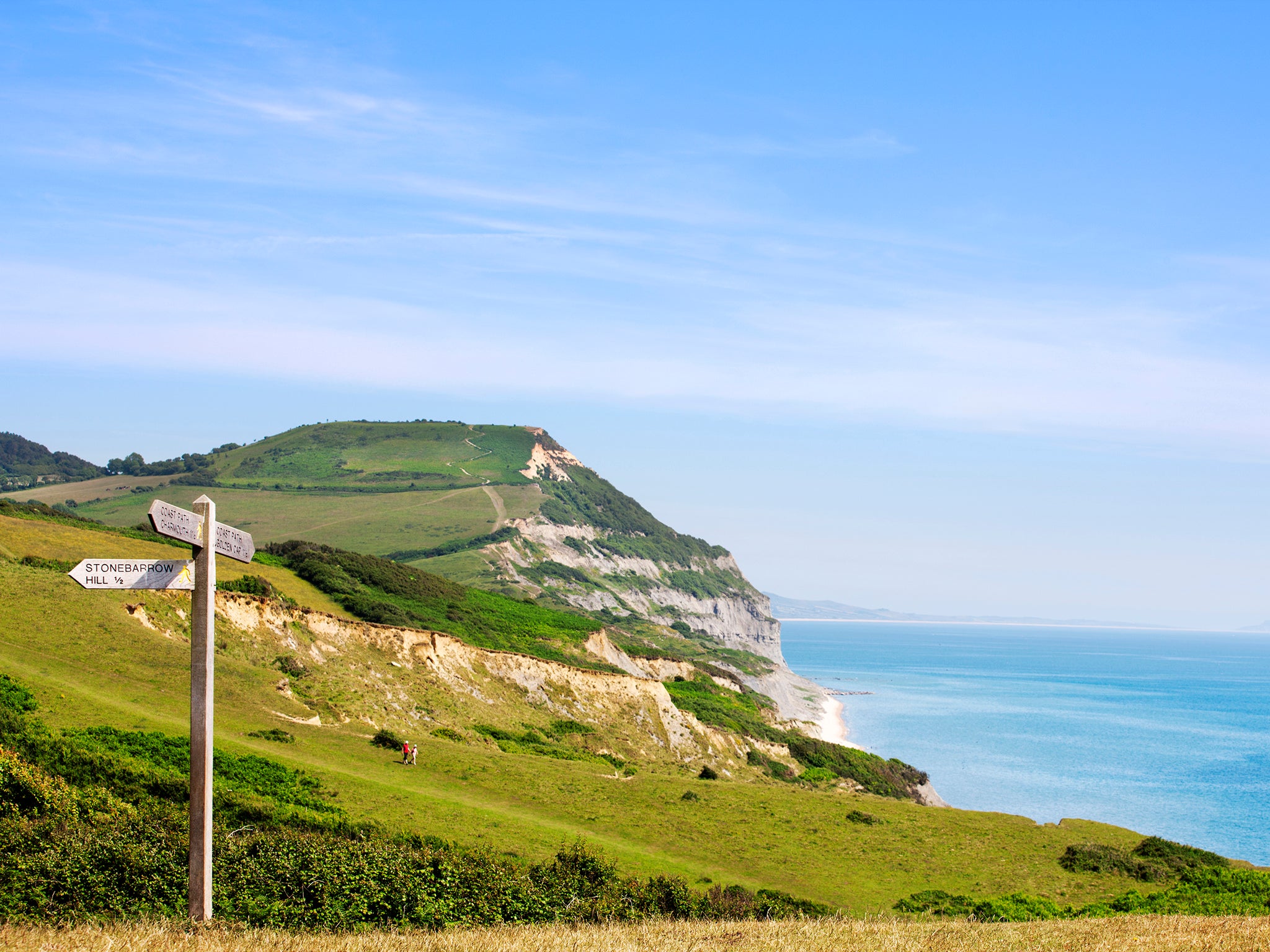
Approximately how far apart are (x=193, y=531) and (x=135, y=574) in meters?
0.74

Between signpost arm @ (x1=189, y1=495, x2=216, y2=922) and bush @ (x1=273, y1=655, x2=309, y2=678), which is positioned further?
bush @ (x1=273, y1=655, x2=309, y2=678)

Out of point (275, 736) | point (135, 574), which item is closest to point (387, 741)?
point (275, 736)

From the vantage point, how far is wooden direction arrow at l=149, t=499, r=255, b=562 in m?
9.61

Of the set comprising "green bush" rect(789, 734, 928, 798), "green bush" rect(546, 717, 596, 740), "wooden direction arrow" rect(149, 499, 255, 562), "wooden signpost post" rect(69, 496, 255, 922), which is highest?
"wooden direction arrow" rect(149, 499, 255, 562)

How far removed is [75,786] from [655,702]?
44.7 metres

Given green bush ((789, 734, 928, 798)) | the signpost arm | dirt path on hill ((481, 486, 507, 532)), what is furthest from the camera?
dirt path on hill ((481, 486, 507, 532))

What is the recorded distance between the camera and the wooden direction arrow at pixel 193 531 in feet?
31.5

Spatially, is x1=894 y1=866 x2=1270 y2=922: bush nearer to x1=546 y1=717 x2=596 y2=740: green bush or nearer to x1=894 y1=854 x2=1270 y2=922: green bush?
x1=894 y1=854 x2=1270 y2=922: green bush

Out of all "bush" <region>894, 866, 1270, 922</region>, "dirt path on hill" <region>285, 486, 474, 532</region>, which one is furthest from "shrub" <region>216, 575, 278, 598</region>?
"dirt path on hill" <region>285, 486, 474, 532</region>

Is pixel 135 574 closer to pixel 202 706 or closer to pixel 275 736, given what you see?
pixel 202 706

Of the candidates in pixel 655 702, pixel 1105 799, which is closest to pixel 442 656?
pixel 655 702

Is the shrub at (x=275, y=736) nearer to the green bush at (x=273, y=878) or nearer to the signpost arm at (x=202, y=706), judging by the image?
the green bush at (x=273, y=878)

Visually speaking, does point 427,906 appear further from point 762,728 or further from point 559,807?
point 762,728

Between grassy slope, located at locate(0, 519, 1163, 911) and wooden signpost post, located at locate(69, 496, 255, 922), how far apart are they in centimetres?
1390
